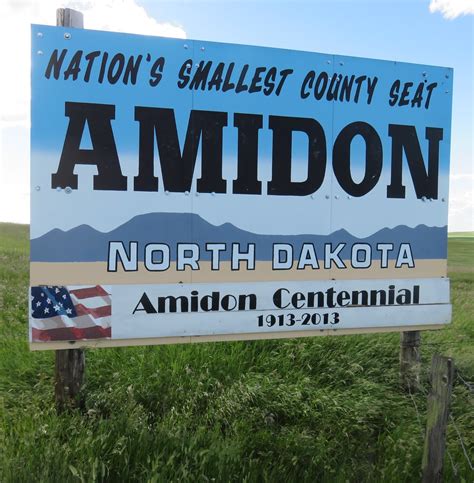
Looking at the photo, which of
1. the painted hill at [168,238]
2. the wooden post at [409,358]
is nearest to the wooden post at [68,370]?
the painted hill at [168,238]

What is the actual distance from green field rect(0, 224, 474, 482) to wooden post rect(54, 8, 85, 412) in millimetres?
109

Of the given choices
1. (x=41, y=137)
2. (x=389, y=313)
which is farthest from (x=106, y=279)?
(x=389, y=313)

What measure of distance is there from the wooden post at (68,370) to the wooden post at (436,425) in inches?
97.9

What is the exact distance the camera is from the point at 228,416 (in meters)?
3.55

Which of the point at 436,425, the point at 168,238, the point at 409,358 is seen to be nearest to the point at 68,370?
the point at 168,238

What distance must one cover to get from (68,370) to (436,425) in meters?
2.63

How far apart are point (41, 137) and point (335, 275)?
102 inches

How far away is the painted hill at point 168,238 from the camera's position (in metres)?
3.54

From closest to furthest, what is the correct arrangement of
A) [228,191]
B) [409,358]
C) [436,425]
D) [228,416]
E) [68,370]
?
[436,425]
[228,416]
[68,370]
[228,191]
[409,358]

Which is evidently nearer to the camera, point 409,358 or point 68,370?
point 68,370

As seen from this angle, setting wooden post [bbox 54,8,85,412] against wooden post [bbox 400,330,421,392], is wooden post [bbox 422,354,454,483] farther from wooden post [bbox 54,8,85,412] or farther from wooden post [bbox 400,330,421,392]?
wooden post [bbox 54,8,85,412]

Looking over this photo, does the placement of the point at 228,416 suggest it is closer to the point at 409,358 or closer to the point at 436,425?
the point at 436,425

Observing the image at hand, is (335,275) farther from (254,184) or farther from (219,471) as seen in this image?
(219,471)

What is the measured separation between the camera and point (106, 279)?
3.62m
